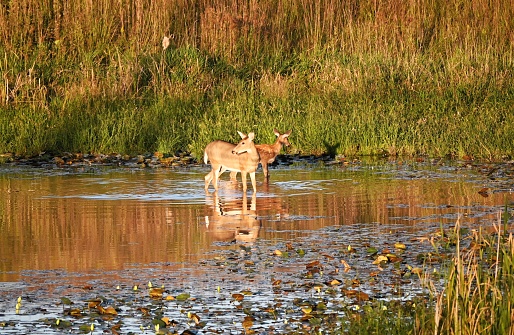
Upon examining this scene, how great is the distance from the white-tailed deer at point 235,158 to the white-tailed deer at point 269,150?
0.84 m

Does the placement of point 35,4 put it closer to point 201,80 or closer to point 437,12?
point 201,80

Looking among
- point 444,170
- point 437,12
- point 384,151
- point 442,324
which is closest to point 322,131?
point 384,151

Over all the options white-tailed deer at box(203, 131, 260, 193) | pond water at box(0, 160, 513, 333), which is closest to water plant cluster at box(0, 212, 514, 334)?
pond water at box(0, 160, 513, 333)

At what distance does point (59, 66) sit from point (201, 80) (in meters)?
2.75

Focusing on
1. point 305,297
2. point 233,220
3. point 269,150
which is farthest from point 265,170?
point 305,297

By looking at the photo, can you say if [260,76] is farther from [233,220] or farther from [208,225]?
[208,225]

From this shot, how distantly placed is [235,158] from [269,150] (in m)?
1.70

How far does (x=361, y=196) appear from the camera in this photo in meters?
13.7

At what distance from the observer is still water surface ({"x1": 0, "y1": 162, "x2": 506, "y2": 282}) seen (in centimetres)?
1024

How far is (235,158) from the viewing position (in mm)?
14727

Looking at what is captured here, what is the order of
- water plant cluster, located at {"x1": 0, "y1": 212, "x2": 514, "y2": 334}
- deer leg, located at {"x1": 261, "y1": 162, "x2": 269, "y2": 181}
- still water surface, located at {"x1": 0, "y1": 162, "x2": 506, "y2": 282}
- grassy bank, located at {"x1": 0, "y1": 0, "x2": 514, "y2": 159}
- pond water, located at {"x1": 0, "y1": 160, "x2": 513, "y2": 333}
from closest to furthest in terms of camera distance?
water plant cluster, located at {"x1": 0, "y1": 212, "x2": 514, "y2": 334} → pond water, located at {"x1": 0, "y1": 160, "x2": 513, "y2": 333} → still water surface, located at {"x1": 0, "y1": 162, "x2": 506, "y2": 282} → deer leg, located at {"x1": 261, "y1": 162, "x2": 269, "y2": 181} → grassy bank, located at {"x1": 0, "y1": 0, "x2": 514, "y2": 159}

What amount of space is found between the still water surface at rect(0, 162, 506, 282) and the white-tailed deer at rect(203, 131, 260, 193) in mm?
264

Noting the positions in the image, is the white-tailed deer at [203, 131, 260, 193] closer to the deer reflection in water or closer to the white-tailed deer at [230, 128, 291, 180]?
the deer reflection in water

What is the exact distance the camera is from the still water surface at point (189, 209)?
10242 mm
